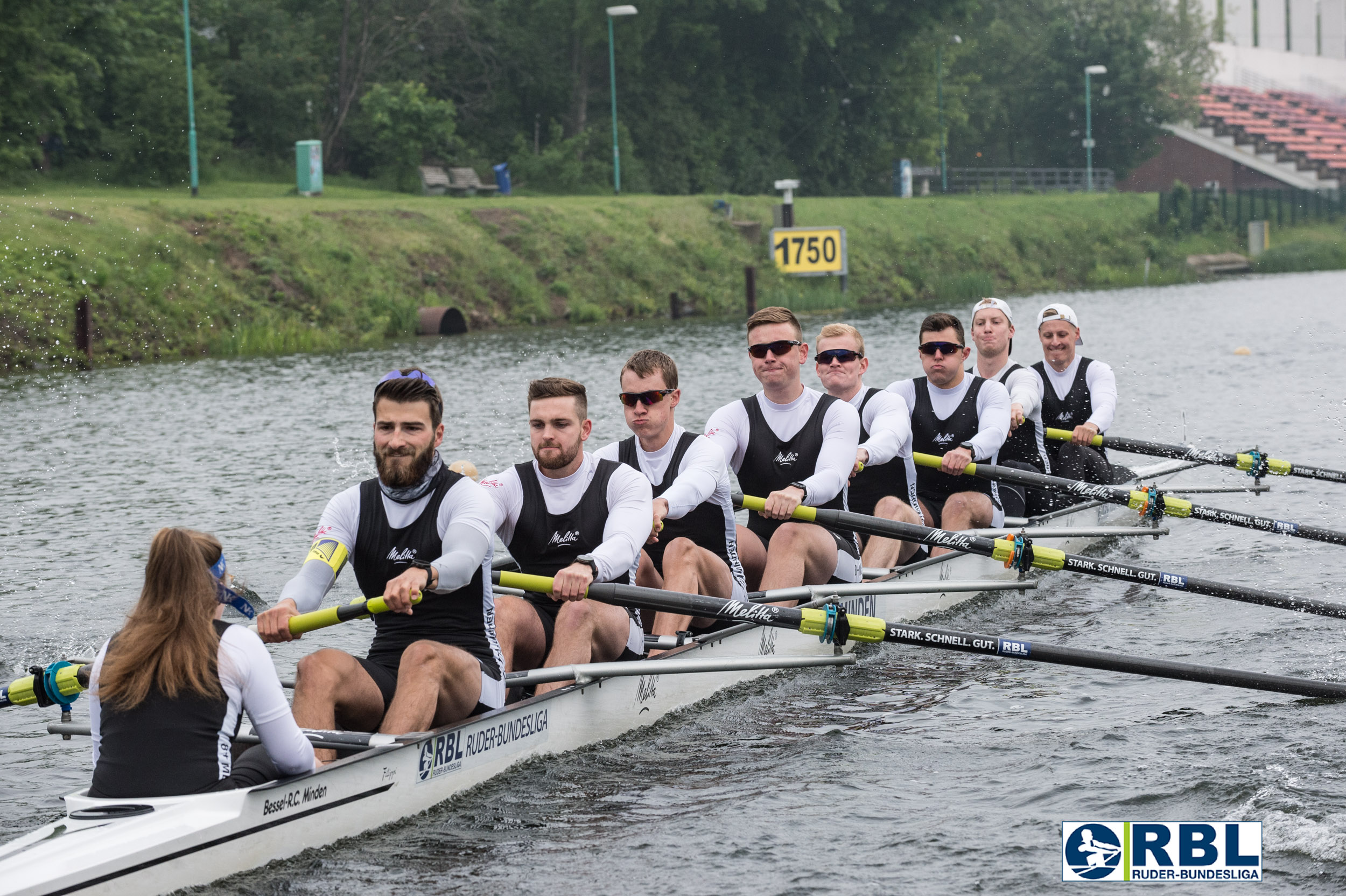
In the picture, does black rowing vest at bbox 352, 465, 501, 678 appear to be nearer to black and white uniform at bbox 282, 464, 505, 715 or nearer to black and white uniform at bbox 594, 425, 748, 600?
Answer: black and white uniform at bbox 282, 464, 505, 715

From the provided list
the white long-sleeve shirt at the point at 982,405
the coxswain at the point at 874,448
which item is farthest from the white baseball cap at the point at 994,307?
the coxswain at the point at 874,448

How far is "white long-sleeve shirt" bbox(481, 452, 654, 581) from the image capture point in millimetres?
6820

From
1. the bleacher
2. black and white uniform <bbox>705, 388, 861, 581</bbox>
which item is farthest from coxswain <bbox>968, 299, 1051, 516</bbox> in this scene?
the bleacher

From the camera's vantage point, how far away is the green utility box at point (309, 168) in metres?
38.5

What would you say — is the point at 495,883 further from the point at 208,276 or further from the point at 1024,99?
the point at 1024,99

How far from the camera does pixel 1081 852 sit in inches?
234

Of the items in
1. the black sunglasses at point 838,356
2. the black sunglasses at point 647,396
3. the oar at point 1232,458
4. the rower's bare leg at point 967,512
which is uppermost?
the black sunglasses at point 838,356

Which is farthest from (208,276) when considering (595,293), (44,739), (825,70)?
(825,70)

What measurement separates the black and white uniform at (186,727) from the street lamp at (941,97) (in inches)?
2289

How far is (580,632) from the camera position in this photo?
692 cm

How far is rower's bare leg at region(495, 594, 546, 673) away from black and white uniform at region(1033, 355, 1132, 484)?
6.32m

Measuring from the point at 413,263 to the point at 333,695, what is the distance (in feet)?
98.5

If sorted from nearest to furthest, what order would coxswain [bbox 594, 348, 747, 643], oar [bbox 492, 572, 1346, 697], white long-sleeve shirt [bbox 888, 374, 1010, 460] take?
oar [bbox 492, 572, 1346, 697] → coxswain [bbox 594, 348, 747, 643] → white long-sleeve shirt [bbox 888, 374, 1010, 460]

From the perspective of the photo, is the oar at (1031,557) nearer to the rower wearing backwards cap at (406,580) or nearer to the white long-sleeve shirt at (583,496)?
the white long-sleeve shirt at (583,496)
